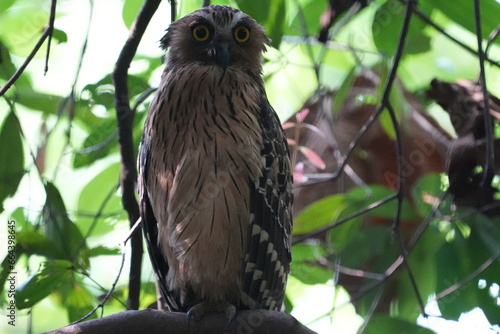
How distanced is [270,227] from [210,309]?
1.19 ft

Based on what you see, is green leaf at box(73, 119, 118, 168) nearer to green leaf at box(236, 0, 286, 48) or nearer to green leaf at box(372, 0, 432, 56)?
green leaf at box(236, 0, 286, 48)

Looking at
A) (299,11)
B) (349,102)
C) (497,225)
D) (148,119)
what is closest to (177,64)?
(148,119)

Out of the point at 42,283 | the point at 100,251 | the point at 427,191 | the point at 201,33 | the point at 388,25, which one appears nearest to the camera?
the point at 42,283

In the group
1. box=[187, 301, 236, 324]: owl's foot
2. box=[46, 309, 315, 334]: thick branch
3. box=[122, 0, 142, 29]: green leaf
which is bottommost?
box=[187, 301, 236, 324]: owl's foot

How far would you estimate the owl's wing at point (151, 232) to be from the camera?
2.71 m

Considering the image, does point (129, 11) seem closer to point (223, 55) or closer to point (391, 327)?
point (223, 55)

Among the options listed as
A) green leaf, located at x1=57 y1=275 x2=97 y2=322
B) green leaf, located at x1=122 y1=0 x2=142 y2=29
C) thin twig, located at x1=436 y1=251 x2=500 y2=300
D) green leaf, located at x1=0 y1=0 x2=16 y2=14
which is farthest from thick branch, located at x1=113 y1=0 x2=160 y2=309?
thin twig, located at x1=436 y1=251 x2=500 y2=300

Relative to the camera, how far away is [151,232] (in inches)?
109

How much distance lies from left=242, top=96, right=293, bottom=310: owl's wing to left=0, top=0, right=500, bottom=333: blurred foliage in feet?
1.14

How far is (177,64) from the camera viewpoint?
112 inches

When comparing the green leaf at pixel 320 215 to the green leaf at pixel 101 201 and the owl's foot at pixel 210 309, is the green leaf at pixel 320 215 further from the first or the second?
the green leaf at pixel 101 201

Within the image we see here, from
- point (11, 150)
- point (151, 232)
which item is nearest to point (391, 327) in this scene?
point (151, 232)

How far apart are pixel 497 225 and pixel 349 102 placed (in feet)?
5.65

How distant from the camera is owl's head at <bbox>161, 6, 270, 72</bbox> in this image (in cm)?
270
